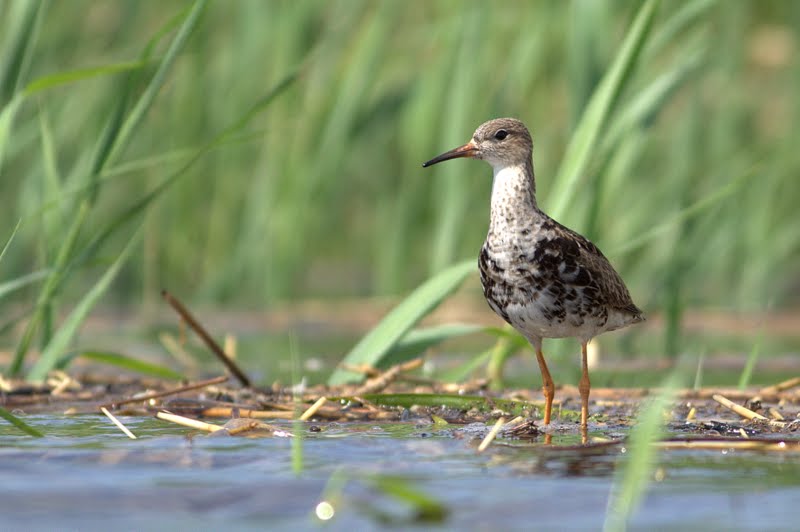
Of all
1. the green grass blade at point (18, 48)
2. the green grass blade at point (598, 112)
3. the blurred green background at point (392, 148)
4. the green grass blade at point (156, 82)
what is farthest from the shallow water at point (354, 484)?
the blurred green background at point (392, 148)

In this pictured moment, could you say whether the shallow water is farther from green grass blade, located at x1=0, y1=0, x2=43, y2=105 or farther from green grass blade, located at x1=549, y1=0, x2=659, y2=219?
green grass blade, located at x1=549, y1=0, x2=659, y2=219

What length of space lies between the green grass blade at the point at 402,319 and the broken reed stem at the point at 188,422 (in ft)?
4.44

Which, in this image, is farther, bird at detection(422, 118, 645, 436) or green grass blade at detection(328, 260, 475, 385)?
green grass blade at detection(328, 260, 475, 385)

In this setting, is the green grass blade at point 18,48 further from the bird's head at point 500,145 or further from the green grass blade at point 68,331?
the bird's head at point 500,145

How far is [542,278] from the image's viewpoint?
525 cm

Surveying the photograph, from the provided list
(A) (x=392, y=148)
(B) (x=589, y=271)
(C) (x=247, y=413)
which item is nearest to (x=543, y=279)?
(B) (x=589, y=271)

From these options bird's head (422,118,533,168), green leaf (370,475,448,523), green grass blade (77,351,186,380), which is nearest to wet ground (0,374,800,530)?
green leaf (370,475,448,523)

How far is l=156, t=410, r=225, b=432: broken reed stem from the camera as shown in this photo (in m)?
4.62

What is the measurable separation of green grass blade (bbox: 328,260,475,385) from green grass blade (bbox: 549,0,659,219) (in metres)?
0.58

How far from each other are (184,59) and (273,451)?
22.5ft

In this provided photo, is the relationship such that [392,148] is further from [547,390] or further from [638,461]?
[638,461]

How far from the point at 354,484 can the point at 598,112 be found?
3.01m

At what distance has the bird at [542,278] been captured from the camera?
17.2ft

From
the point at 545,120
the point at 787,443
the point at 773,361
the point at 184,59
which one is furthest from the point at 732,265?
the point at 787,443
